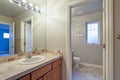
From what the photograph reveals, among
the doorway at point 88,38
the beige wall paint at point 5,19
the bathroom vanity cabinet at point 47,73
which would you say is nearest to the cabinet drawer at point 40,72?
the bathroom vanity cabinet at point 47,73

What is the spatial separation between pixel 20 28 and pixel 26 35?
0.23m

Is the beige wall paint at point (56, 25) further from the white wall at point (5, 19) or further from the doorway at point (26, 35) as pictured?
the white wall at point (5, 19)

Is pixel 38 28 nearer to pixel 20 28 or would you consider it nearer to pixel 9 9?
pixel 20 28

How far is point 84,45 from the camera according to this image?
3912 millimetres

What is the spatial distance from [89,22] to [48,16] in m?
2.25

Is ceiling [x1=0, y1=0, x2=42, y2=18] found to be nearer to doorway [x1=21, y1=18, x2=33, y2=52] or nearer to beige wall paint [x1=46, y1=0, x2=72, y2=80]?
doorway [x1=21, y1=18, x2=33, y2=52]

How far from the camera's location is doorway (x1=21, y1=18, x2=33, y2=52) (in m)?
1.79

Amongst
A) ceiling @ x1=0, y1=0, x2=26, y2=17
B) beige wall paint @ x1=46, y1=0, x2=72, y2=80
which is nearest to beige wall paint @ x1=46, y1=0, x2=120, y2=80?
beige wall paint @ x1=46, y1=0, x2=72, y2=80

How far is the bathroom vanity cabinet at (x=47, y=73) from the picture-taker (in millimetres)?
1113

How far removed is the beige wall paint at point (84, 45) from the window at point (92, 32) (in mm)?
164

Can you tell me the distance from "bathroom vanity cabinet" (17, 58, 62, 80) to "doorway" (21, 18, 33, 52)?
0.70 m

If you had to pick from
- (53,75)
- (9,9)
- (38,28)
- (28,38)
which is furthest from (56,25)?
(53,75)

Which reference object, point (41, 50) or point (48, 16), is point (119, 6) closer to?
point (48, 16)

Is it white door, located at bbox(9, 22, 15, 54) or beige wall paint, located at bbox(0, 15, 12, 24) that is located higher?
beige wall paint, located at bbox(0, 15, 12, 24)
